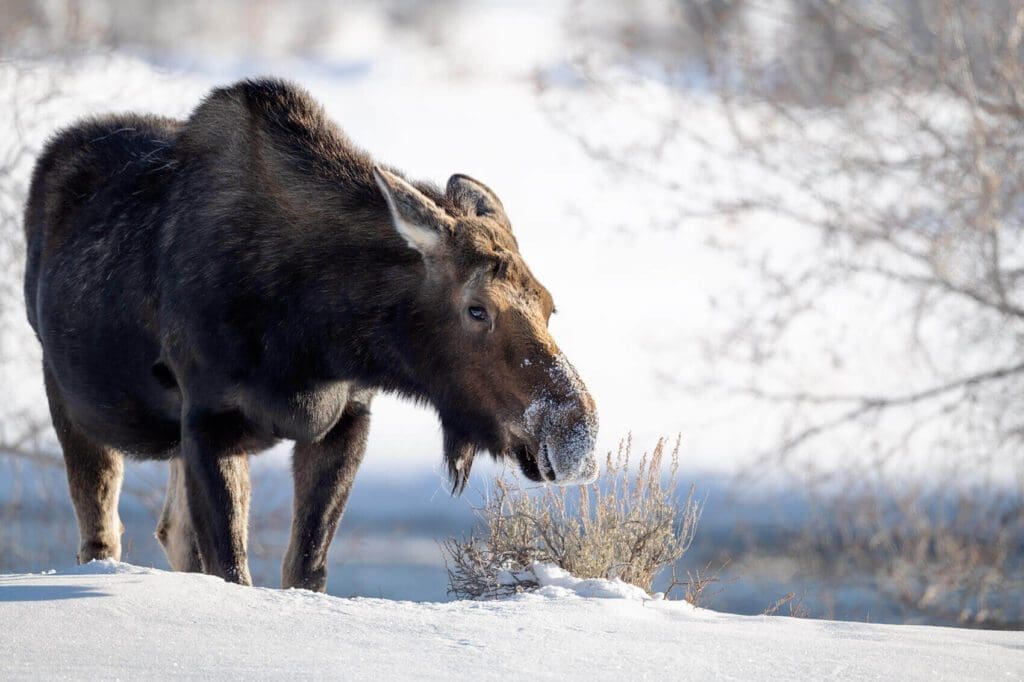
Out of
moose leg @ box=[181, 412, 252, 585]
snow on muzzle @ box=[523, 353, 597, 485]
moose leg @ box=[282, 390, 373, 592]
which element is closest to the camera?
snow on muzzle @ box=[523, 353, 597, 485]

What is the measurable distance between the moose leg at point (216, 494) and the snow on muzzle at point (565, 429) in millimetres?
1392

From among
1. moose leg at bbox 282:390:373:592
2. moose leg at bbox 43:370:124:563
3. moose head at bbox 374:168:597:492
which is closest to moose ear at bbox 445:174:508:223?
moose head at bbox 374:168:597:492

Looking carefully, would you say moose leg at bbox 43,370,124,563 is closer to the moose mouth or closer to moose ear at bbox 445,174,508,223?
moose ear at bbox 445,174,508,223

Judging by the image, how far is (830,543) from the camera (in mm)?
15180

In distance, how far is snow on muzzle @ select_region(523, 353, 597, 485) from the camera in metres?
4.68

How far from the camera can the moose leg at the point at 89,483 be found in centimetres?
682

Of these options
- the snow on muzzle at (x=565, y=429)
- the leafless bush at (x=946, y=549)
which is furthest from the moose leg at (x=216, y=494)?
the leafless bush at (x=946, y=549)

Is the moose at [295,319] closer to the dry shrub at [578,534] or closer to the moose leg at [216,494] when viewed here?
the moose leg at [216,494]

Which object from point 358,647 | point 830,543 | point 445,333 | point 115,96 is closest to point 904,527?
point 830,543

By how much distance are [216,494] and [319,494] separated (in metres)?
0.54

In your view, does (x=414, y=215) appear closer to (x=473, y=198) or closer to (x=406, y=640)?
(x=473, y=198)

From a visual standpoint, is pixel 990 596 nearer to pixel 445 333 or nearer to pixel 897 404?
pixel 897 404

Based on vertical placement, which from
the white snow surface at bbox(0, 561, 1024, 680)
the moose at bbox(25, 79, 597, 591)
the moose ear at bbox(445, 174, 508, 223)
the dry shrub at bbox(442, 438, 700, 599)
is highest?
the moose ear at bbox(445, 174, 508, 223)

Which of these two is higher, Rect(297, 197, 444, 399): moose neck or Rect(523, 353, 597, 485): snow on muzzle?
Rect(297, 197, 444, 399): moose neck
